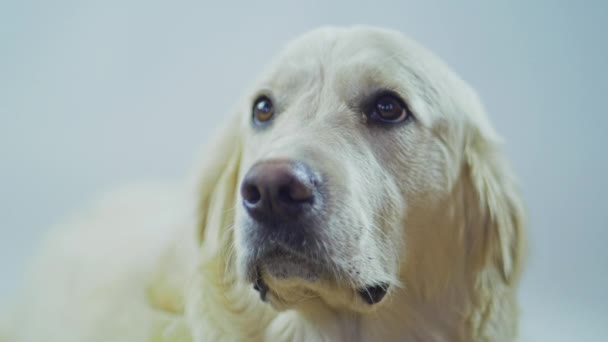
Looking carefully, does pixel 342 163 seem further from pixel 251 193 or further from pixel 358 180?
pixel 251 193

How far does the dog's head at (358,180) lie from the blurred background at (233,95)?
0.60 meters

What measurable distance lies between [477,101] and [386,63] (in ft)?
1.61

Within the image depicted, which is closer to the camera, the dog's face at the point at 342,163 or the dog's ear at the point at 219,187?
the dog's face at the point at 342,163

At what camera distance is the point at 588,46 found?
7.77ft

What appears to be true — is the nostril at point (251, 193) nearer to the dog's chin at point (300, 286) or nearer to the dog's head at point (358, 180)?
the dog's head at point (358, 180)

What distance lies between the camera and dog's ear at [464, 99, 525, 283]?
171 centimetres

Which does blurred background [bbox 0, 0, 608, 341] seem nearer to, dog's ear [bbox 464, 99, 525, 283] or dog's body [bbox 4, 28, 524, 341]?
dog's body [bbox 4, 28, 524, 341]

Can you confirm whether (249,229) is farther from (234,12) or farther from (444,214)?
(234,12)

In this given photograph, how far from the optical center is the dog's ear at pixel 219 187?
1.80m

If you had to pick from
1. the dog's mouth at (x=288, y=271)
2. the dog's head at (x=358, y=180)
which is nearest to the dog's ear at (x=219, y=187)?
the dog's head at (x=358, y=180)

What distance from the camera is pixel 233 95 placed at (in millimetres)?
2457

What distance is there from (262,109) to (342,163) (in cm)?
46

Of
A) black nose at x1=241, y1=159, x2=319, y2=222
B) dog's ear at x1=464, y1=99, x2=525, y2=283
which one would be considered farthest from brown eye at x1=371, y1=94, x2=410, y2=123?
black nose at x1=241, y1=159, x2=319, y2=222

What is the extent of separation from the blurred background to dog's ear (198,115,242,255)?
0.49m
